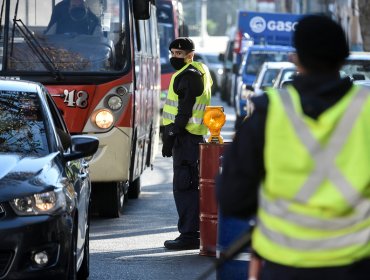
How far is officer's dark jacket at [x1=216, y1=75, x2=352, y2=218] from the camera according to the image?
4637 mm

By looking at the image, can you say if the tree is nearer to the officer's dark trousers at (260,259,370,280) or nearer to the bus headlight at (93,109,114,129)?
the bus headlight at (93,109,114,129)

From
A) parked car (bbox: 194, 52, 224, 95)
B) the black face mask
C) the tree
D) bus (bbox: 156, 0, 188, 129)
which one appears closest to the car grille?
the black face mask

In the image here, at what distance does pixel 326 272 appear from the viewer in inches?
179

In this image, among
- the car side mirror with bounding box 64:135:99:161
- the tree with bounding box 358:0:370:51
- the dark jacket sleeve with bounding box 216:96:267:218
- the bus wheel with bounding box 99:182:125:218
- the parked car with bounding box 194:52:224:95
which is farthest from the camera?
the parked car with bounding box 194:52:224:95

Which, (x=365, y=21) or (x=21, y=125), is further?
(x=365, y=21)

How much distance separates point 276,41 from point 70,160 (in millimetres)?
35798

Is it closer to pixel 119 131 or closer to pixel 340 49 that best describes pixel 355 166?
pixel 340 49

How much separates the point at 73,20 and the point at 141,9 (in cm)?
71

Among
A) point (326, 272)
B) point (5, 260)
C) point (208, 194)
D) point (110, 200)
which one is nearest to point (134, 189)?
point (110, 200)

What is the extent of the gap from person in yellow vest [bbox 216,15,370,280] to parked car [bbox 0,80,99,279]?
2975mm

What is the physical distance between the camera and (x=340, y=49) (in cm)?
470

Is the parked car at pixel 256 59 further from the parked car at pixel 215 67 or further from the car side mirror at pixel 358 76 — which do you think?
the parked car at pixel 215 67

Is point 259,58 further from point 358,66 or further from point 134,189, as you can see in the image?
point 134,189

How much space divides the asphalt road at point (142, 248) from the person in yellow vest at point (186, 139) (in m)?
0.27
